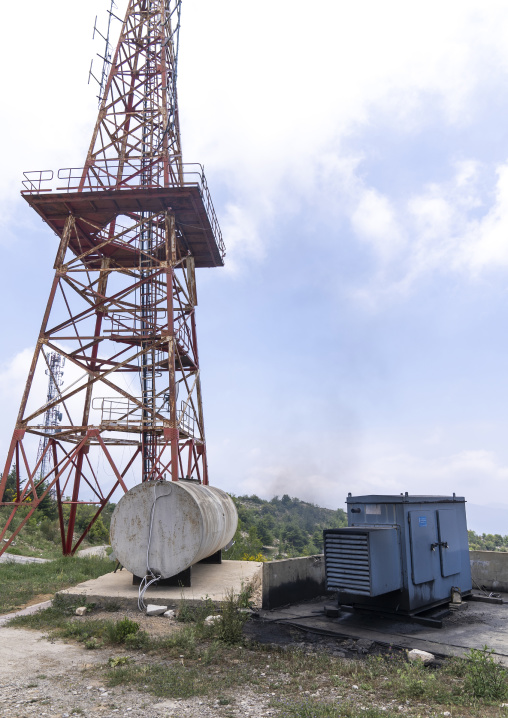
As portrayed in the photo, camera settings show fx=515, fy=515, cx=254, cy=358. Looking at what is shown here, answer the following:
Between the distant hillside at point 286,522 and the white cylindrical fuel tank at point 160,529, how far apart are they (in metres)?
30.9

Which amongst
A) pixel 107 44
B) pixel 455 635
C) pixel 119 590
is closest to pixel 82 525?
pixel 119 590

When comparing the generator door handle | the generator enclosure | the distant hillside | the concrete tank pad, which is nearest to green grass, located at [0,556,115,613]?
the concrete tank pad

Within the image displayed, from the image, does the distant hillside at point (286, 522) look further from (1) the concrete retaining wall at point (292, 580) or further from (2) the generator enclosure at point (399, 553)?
(2) the generator enclosure at point (399, 553)

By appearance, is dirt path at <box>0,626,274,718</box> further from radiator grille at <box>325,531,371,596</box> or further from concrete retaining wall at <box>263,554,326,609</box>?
concrete retaining wall at <box>263,554,326,609</box>

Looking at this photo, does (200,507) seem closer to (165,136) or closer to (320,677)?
(320,677)

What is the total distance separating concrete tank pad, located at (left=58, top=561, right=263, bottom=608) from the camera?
11273 millimetres

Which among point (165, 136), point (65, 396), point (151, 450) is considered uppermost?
point (165, 136)

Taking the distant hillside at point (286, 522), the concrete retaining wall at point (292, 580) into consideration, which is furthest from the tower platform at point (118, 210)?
the distant hillside at point (286, 522)

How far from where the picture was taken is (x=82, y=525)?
1411 inches

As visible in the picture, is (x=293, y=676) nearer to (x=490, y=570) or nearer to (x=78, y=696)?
(x=78, y=696)

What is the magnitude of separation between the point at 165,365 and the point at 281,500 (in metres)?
86.1

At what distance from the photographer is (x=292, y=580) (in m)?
11.0

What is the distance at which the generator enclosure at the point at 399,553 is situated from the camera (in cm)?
857

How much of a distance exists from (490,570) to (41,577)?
12727 mm
